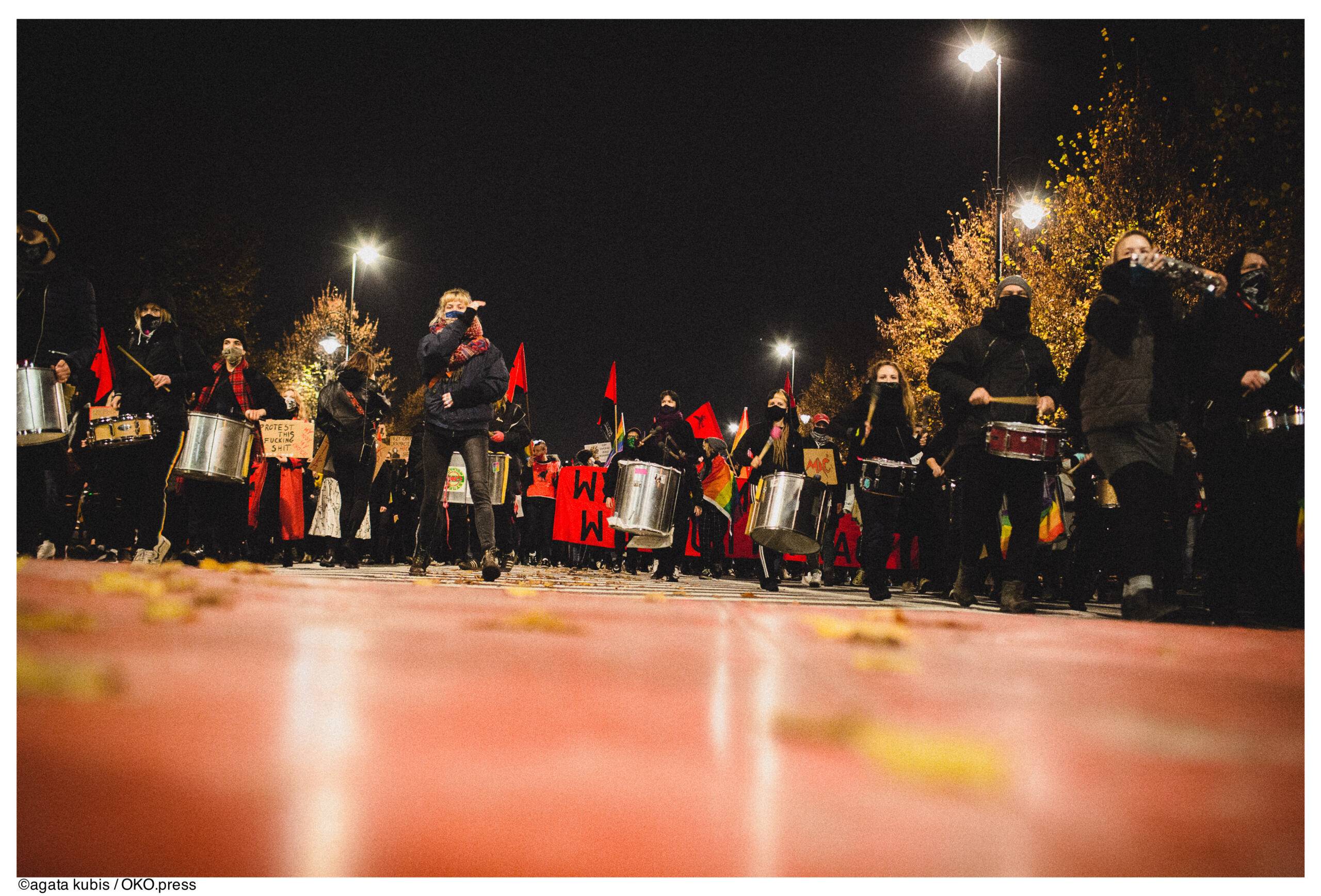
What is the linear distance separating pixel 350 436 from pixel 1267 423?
319 inches

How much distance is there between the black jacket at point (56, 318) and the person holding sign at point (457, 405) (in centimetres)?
208

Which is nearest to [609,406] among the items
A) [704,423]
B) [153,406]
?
[704,423]

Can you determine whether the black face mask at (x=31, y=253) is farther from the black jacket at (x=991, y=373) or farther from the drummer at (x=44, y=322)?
the black jacket at (x=991, y=373)

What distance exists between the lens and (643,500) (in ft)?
23.8

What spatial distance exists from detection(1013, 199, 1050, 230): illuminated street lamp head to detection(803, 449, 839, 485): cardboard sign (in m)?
17.6

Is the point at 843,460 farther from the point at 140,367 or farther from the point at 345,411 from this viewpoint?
the point at 140,367

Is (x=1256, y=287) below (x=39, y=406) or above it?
above

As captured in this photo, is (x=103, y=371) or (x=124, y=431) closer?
(x=124, y=431)

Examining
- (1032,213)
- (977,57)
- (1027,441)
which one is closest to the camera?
(1027,441)

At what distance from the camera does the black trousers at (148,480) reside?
6156mm

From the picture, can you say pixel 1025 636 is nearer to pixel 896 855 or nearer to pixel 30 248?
pixel 896 855

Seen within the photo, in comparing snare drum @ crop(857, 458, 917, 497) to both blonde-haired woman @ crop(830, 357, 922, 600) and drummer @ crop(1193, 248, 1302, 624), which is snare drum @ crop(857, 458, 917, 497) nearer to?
blonde-haired woman @ crop(830, 357, 922, 600)

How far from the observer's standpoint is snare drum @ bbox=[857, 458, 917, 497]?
709 centimetres

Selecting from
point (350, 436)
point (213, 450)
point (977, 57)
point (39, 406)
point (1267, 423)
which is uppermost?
point (977, 57)
